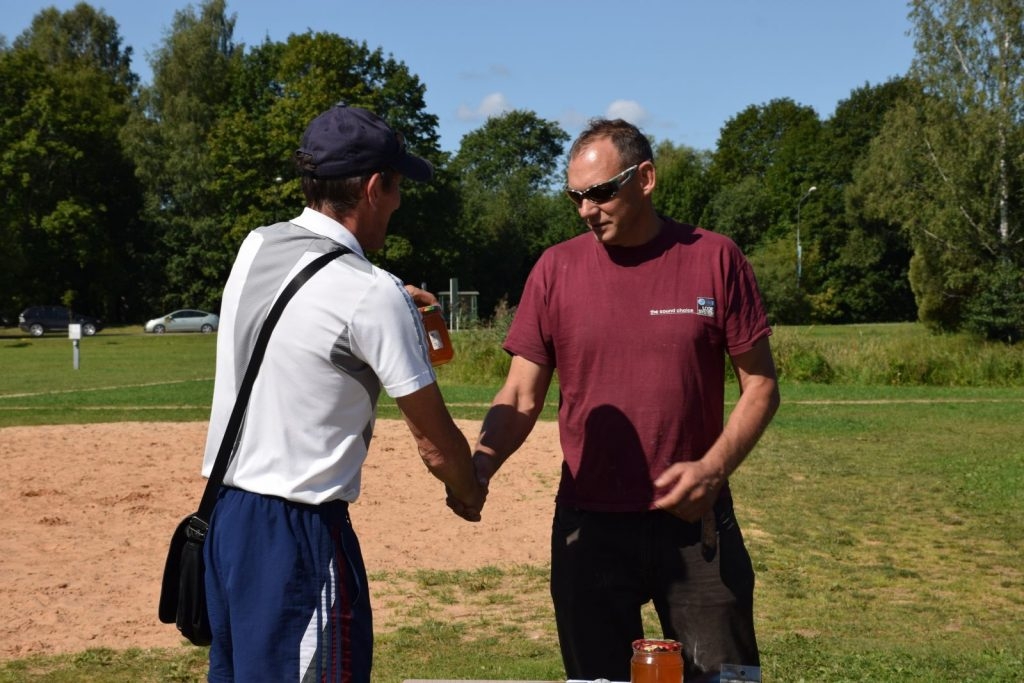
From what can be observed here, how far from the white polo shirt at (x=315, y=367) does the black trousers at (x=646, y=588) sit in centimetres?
96

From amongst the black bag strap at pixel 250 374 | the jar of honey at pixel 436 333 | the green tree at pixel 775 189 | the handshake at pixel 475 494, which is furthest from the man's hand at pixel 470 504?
the green tree at pixel 775 189

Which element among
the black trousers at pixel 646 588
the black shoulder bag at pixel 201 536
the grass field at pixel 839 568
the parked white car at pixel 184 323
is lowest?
the grass field at pixel 839 568

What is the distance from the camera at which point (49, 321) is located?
5991cm

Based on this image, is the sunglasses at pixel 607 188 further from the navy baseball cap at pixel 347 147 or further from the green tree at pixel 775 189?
the green tree at pixel 775 189

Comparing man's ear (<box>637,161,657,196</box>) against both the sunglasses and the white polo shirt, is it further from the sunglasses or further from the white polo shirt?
the white polo shirt

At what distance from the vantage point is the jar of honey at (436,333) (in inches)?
150

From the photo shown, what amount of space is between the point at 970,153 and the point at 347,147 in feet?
138

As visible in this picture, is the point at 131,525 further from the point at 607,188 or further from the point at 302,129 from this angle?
the point at 302,129

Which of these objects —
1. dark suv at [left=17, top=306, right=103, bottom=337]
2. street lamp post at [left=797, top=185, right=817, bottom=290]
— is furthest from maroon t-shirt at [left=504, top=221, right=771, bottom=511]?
street lamp post at [left=797, top=185, right=817, bottom=290]

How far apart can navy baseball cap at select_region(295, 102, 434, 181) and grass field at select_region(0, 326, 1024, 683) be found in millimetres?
3825

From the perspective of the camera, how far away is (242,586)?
2.93 meters

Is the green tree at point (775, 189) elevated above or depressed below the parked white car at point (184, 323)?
above

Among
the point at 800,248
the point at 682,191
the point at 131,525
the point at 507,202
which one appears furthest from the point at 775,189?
the point at 131,525

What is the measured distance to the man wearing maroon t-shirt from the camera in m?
3.55
